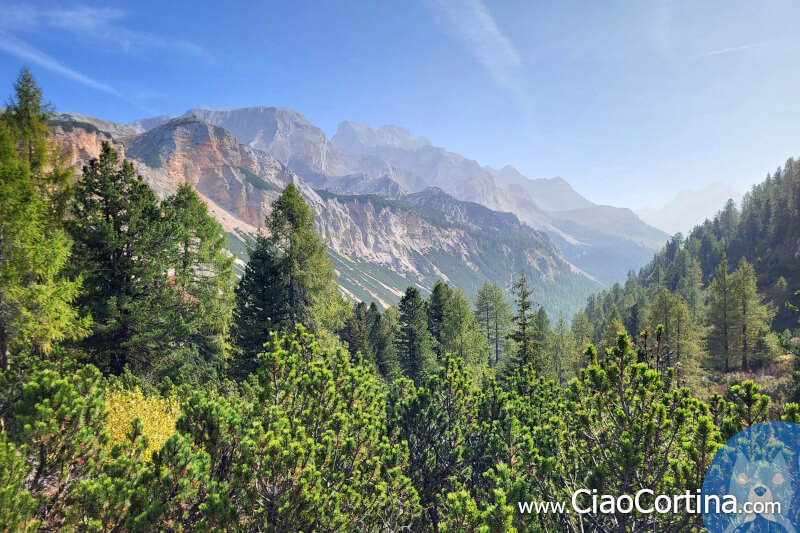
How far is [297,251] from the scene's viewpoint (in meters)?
20.2

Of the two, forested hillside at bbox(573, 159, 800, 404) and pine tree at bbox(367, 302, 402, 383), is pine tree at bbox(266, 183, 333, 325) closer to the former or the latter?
pine tree at bbox(367, 302, 402, 383)

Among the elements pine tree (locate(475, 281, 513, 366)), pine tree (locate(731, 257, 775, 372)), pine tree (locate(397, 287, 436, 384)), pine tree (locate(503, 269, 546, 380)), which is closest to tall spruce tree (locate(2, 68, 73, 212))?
pine tree (locate(397, 287, 436, 384))

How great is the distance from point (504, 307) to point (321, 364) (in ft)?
154

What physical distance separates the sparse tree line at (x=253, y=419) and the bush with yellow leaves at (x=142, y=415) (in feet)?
0.31

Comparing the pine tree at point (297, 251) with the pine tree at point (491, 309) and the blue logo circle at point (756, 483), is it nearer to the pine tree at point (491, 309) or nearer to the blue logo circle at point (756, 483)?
the blue logo circle at point (756, 483)

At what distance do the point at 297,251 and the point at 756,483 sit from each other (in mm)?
19320

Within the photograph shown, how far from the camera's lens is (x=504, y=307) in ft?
168

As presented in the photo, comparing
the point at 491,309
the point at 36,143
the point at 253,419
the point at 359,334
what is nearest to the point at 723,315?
the point at 491,309

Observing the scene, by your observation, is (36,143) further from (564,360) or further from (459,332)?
(564,360)

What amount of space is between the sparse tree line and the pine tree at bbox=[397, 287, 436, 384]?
1598cm

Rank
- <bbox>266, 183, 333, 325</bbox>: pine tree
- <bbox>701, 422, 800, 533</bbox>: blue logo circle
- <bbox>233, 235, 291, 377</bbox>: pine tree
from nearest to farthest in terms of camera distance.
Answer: <bbox>701, 422, 800, 533</bbox>: blue logo circle → <bbox>233, 235, 291, 377</bbox>: pine tree → <bbox>266, 183, 333, 325</bbox>: pine tree

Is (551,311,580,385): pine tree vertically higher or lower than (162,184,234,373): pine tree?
lower

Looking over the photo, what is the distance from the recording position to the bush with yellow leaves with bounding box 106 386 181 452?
8.70 m

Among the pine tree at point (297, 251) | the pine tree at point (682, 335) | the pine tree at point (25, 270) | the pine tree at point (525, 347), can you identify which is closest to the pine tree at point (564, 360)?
the pine tree at point (682, 335)
